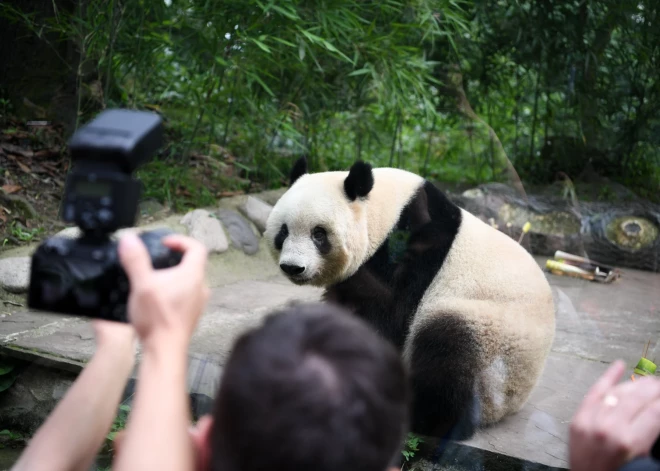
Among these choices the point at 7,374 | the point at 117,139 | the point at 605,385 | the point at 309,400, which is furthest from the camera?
the point at 7,374

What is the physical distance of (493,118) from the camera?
7.70 feet

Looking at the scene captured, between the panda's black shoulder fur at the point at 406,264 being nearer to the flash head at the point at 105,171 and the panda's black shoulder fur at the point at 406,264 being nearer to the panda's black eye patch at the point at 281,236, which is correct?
the panda's black eye patch at the point at 281,236

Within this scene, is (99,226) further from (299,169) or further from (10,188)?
(10,188)

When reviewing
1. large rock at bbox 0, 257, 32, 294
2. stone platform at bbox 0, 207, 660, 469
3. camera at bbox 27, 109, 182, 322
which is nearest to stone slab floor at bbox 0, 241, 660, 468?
stone platform at bbox 0, 207, 660, 469

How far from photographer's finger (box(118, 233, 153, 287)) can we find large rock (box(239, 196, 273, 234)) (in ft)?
4.63

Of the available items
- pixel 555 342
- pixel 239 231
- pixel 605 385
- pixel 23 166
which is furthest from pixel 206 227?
pixel 605 385

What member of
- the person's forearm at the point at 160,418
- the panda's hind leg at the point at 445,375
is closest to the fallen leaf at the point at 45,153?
the panda's hind leg at the point at 445,375

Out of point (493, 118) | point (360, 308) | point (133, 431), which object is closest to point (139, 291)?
point (133, 431)

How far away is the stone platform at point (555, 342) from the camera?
194 cm

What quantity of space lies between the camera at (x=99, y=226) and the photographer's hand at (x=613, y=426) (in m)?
0.57

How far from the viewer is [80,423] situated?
917 millimetres

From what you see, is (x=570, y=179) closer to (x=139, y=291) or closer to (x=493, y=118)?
(x=493, y=118)

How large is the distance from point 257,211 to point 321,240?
51 centimetres

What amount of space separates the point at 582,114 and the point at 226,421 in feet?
6.71
